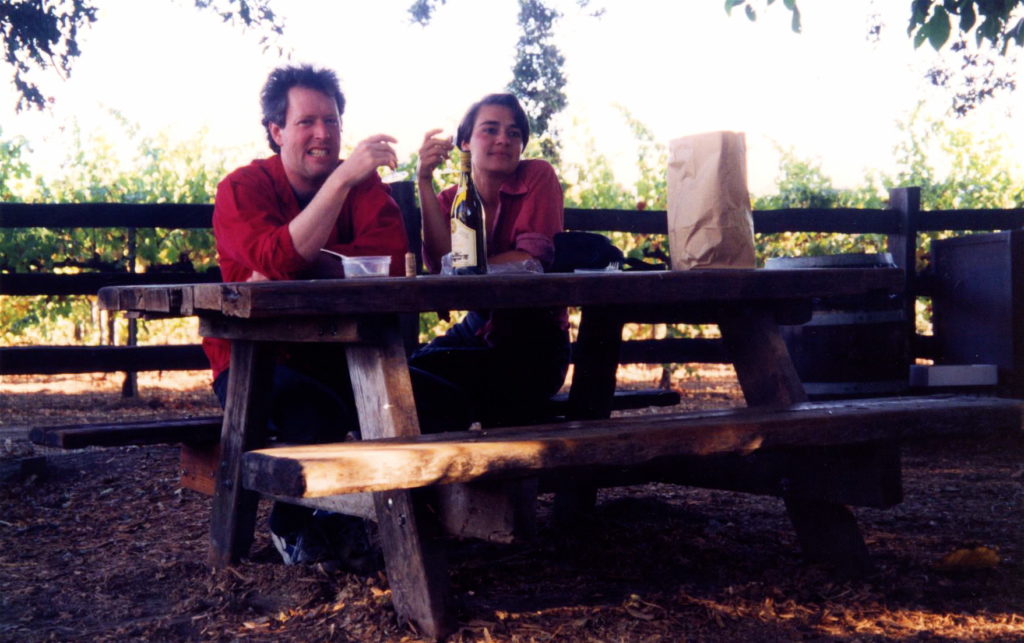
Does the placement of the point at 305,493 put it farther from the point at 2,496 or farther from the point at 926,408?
the point at 2,496

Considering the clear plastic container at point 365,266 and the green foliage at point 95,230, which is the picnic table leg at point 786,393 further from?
the green foliage at point 95,230

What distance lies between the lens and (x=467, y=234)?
2678 mm

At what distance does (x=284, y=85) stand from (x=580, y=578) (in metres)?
1.62

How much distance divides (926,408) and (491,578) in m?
1.20

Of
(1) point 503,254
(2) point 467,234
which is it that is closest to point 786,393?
(1) point 503,254

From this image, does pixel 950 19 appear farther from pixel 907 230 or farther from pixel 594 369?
pixel 907 230

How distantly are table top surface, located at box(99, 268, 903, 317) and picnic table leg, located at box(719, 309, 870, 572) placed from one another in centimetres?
23

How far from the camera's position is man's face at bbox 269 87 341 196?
9.93 ft

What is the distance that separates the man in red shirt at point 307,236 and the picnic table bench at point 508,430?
150 millimetres

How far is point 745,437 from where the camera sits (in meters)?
2.33

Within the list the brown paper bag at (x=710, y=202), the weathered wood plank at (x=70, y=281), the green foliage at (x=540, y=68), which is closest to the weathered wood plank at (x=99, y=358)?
the weathered wood plank at (x=70, y=281)

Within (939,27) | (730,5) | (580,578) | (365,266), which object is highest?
(730,5)

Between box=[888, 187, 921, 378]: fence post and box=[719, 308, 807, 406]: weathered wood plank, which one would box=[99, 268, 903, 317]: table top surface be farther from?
box=[888, 187, 921, 378]: fence post

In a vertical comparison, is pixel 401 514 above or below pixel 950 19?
below
